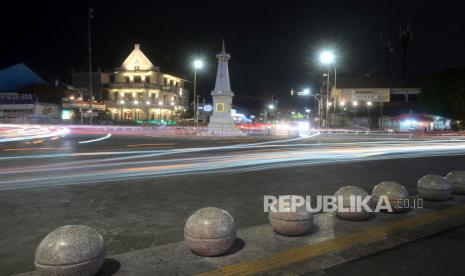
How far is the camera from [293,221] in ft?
21.2

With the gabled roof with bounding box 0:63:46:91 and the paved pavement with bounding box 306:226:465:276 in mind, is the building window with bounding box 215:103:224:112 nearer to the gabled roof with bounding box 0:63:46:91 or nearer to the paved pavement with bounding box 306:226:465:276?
the paved pavement with bounding box 306:226:465:276

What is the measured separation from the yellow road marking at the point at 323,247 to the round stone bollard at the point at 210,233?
1.20ft

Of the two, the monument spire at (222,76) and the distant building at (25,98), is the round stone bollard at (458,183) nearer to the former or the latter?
A: the monument spire at (222,76)

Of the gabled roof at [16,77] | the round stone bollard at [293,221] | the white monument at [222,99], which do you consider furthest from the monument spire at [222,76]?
the gabled roof at [16,77]

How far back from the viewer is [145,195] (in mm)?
10281

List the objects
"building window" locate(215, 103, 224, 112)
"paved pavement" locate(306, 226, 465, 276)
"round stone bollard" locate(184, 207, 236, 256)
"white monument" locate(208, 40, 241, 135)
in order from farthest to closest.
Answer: "building window" locate(215, 103, 224, 112), "white monument" locate(208, 40, 241, 135), "round stone bollard" locate(184, 207, 236, 256), "paved pavement" locate(306, 226, 465, 276)

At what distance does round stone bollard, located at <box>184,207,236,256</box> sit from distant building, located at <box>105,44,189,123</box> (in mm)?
74415

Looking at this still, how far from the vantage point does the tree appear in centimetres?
5684

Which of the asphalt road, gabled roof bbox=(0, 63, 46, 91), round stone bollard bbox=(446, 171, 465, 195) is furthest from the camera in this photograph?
gabled roof bbox=(0, 63, 46, 91)

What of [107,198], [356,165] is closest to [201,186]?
[107,198]

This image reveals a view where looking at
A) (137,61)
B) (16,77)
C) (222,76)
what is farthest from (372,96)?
(16,77)

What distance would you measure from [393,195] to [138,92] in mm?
75222

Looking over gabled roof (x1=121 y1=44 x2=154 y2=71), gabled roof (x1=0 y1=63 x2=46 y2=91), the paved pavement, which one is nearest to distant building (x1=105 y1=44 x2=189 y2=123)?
gabled roof (x1=121 y1=44 x2=154 y2=71)

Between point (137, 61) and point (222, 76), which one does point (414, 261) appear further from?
point (137, 61)
